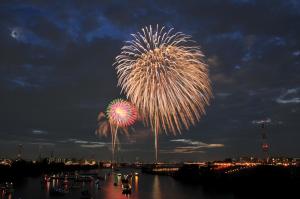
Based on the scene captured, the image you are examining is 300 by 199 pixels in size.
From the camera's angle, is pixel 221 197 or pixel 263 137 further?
pixel 263 137

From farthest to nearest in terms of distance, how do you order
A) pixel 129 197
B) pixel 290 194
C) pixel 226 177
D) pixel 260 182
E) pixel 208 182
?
pixel 208 182, pixel 226 177, pixel 260 182, pixel 129 197, pixel 290 194

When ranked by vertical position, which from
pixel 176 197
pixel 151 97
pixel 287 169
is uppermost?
pixel 151 97

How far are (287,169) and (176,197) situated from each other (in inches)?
1474

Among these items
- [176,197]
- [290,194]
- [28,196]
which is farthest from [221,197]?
[28,196]

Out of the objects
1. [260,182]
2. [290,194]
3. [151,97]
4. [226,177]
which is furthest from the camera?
[226,177]

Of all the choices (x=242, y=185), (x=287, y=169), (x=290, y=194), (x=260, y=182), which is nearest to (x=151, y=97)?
(x=290, y=194)

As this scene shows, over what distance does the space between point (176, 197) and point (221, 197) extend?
14.5 meters

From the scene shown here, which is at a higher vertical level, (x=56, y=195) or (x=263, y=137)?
(x=263, y=137)

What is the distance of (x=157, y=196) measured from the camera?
133 metres

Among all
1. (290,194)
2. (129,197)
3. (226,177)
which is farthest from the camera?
(226,177)

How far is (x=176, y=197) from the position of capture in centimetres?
13088

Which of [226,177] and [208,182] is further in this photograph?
[208,182]

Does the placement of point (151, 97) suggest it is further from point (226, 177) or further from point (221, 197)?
point (226, 177)

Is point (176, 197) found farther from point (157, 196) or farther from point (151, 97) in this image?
point (151, 97)
